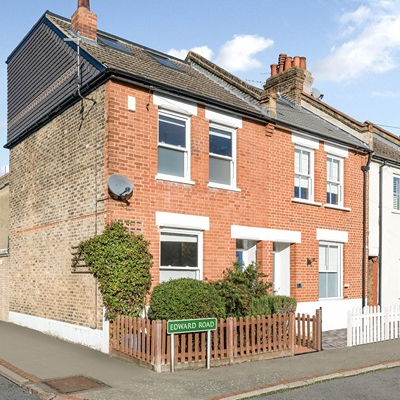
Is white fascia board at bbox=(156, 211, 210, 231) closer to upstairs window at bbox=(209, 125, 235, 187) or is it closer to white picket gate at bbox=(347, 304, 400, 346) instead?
upstairs window at bbox=(209, 125, 235, 187)

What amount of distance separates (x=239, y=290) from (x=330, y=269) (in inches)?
257

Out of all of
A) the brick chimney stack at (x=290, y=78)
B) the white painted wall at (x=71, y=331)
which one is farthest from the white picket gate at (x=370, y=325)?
the brick chimney stack at (x=290, y=78)

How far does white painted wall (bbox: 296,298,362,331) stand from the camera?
1573 centimetres

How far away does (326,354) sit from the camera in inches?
460

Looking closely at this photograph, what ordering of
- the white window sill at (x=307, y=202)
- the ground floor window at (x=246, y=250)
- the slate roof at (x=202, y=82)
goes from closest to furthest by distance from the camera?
the slate roof at (x=202, y=82), the ground floor window at (x=246, y=250), the white window sill at (x=307, y=202)

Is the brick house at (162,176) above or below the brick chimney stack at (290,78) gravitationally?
below

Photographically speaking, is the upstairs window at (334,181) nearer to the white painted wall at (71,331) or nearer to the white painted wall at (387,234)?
the white painted wall at (387,234)

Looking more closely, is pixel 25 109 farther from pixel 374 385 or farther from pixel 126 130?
pixel 374 385

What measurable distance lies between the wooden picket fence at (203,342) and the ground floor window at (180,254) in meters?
2.13

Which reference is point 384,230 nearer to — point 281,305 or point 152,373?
point 281,305

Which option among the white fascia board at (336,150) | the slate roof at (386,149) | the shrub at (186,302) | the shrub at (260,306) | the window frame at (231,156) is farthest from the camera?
the slate roof at (386,149)

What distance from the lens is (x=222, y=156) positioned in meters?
14.0

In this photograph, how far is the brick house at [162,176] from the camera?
12.0m

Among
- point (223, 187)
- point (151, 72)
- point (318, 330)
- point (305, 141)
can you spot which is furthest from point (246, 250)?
point (151, 72)
